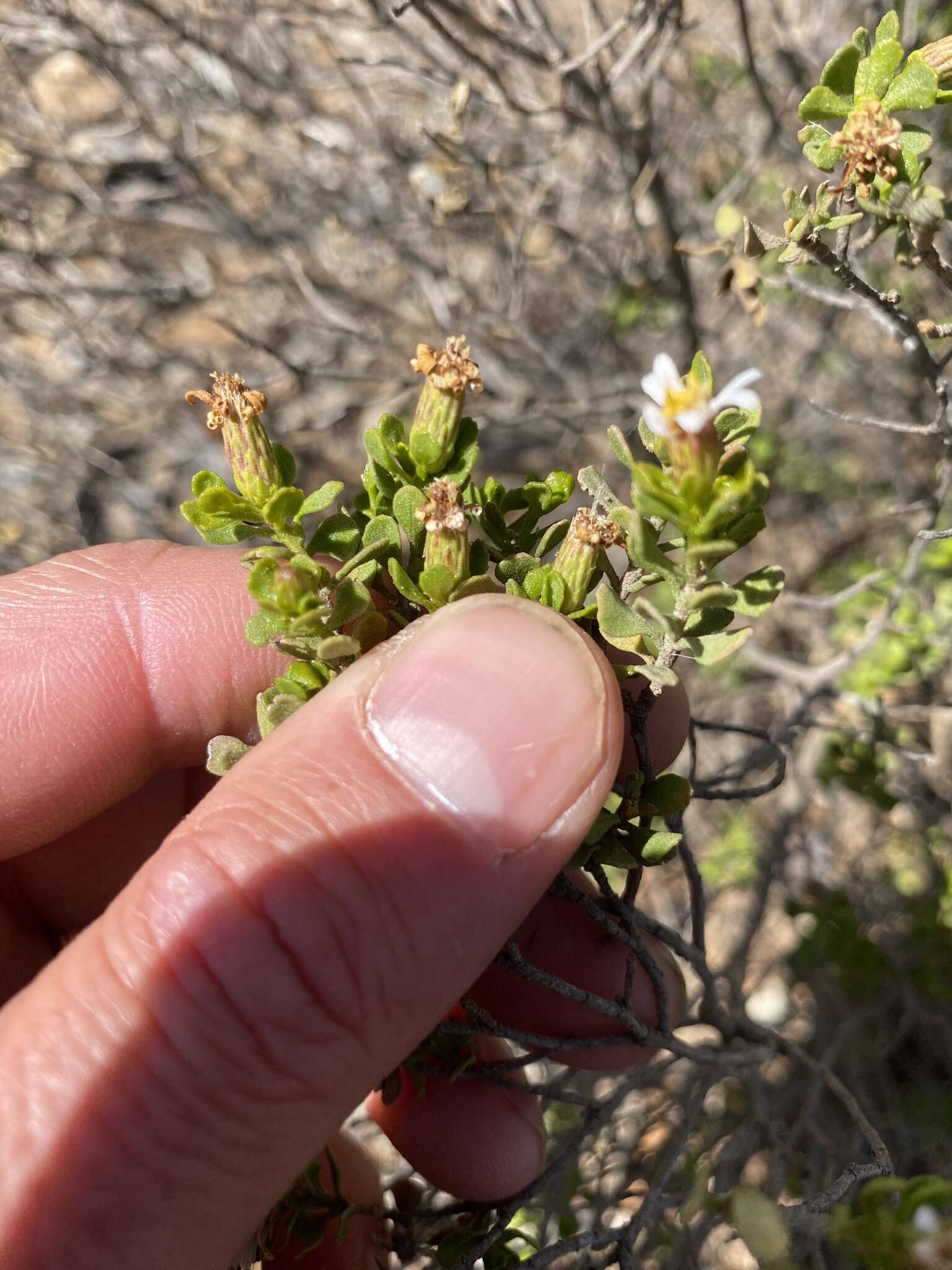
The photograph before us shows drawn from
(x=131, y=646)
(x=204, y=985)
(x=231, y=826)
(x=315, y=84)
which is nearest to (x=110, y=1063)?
(x=204, y=985)

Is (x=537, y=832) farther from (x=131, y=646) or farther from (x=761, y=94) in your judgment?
(x=761, y=94)

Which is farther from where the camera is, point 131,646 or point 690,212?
point 690,212

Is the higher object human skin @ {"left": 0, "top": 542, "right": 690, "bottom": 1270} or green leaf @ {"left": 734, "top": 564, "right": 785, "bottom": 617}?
green leaf @ {"left": 734, "top": 564, "right": 785, "bottom": 617}

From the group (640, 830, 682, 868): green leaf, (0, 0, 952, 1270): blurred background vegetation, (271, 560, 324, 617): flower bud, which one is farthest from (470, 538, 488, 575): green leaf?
(0, 0, 952, 1270): blurred background vegetation

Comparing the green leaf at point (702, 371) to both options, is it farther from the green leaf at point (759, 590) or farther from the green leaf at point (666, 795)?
the green leaf at point (666, 795)

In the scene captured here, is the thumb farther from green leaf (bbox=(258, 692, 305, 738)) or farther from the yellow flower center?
the yellow flower center

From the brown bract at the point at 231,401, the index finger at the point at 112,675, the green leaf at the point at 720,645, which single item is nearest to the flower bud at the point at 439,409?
the brown bract at the point at 231,401

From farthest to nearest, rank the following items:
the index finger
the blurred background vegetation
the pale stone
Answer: the pale stone → the blurred background vegetation → the index finger

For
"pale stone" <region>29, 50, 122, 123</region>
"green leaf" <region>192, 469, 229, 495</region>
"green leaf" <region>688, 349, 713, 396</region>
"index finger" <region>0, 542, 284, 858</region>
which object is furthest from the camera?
"pale stone" <region>29, 50, 122, 123</region>
